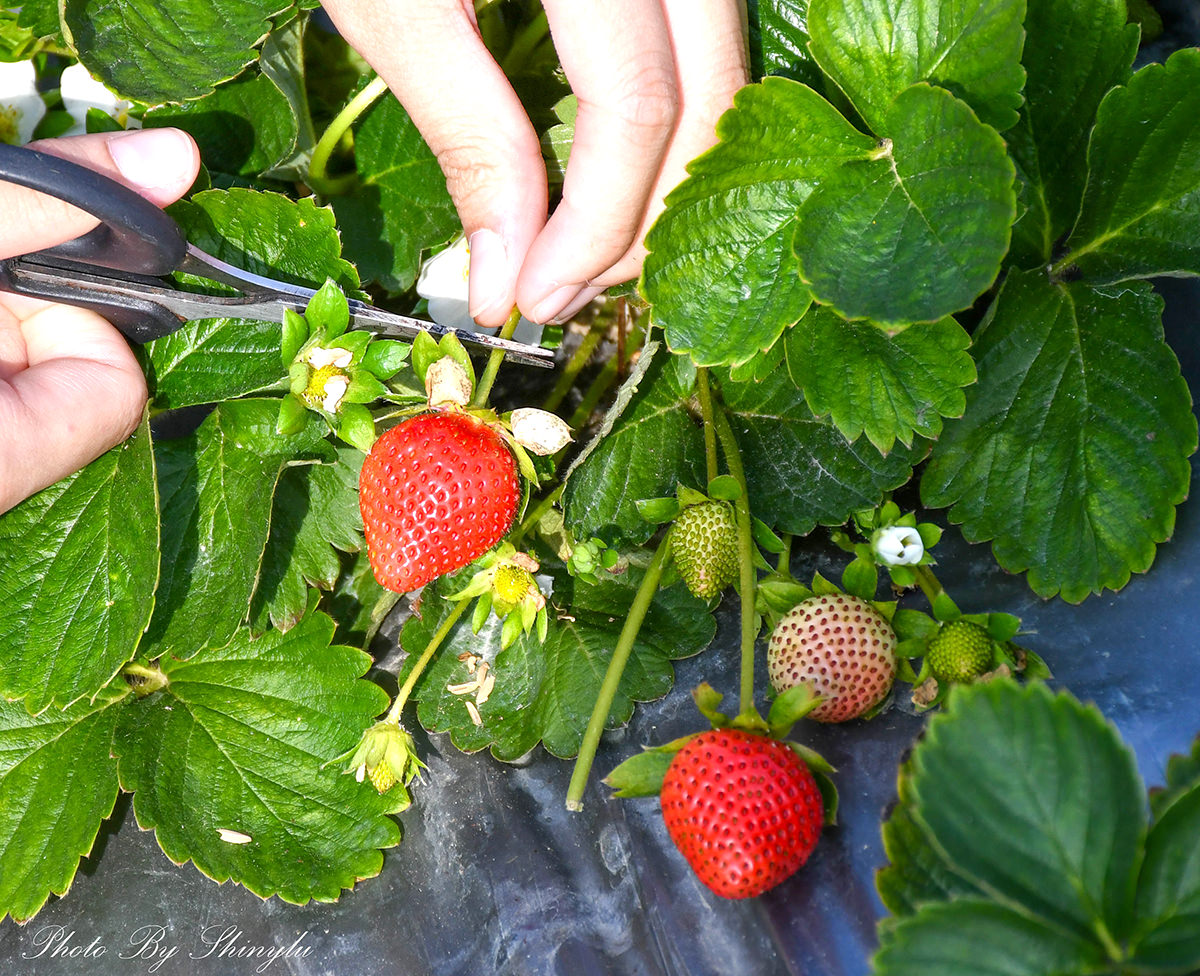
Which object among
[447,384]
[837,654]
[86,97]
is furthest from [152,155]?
[837,654]

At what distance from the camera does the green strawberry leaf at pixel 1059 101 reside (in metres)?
0.98

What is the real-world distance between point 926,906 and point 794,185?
2.14 feet

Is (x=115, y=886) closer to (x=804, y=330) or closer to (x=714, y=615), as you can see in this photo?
(x=714, y=615)

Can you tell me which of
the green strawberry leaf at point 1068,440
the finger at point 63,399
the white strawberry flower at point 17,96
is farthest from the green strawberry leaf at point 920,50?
the white strawberry flower at point 17,96

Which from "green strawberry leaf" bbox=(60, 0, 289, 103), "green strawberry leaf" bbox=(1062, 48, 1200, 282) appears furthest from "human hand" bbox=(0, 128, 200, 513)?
"green strawberry leaf" bbox=(1062, 48, 1200, 282)

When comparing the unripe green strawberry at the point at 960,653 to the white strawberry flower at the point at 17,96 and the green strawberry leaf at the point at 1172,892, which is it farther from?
the white strawberry flower at the point at 17,96

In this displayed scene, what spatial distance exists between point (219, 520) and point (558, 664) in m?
0.41

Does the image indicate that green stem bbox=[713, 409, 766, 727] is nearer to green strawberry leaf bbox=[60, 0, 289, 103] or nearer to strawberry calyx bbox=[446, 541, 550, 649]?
strawberry calyx bbox=[446, 541, 550, 649]

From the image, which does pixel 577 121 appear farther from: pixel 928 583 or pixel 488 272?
pixel 928 583

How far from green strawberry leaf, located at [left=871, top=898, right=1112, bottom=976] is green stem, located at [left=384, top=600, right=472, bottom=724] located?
0.57 meters

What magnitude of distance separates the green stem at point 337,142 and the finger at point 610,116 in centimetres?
41

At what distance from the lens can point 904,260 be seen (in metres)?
0.88

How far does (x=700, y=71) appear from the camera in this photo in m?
0.92

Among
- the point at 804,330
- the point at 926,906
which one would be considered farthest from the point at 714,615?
the point at 926,906
